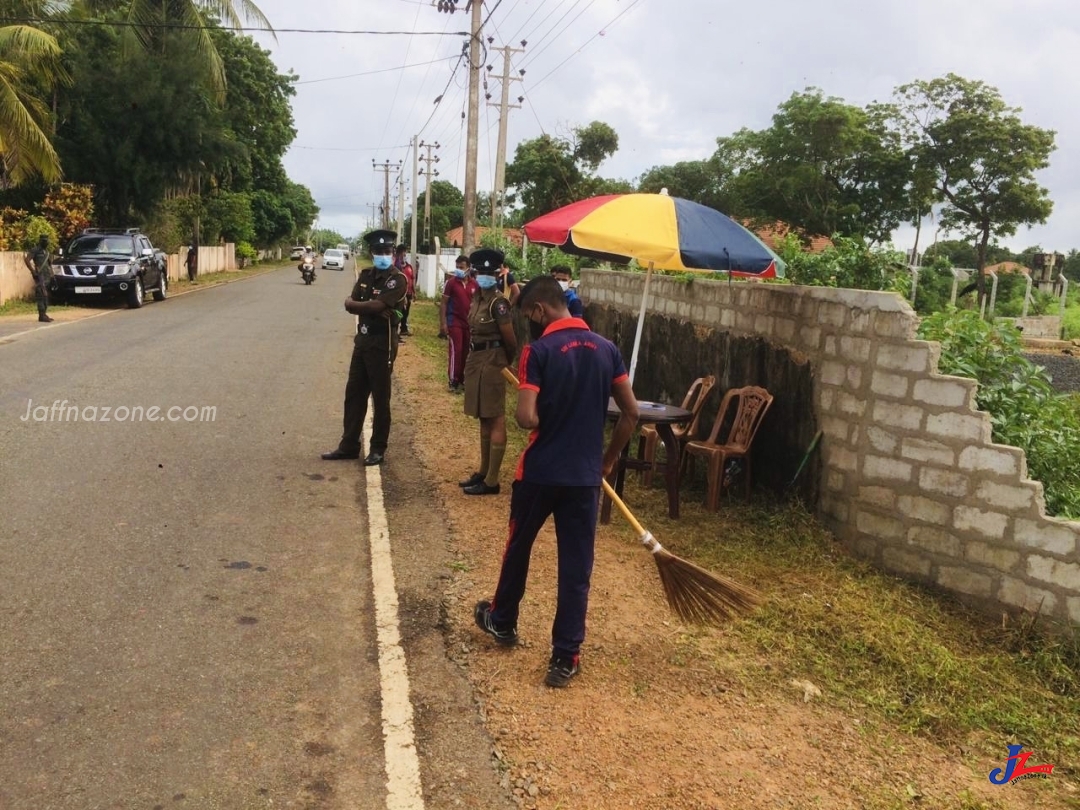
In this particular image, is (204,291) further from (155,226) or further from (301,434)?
(301,434)

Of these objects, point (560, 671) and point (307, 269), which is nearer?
point (560, 671)

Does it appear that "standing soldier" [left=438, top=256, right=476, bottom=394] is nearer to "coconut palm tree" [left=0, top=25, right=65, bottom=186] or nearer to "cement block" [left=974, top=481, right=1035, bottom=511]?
"cement block" [left=974, top=481, right=1035, bottom=511]

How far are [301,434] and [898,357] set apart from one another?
5.35 meters

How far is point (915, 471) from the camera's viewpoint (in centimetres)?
518

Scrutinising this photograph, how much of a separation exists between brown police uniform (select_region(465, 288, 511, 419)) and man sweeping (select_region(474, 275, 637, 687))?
113 inches

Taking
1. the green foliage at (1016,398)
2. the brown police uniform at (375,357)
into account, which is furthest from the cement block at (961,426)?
the brown police uniform at (375,357)

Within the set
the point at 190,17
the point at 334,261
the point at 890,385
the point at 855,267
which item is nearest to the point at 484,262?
the point at 855,267

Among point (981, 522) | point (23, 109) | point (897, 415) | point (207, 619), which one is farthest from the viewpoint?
point (23, 109)

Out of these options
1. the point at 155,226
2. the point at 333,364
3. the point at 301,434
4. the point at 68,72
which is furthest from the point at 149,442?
the point at 155,226

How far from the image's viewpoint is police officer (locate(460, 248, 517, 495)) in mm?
6871

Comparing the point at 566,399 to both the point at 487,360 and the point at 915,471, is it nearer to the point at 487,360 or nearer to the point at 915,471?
the point at 915,471

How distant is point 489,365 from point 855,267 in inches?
116

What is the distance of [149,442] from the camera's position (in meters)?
7.74

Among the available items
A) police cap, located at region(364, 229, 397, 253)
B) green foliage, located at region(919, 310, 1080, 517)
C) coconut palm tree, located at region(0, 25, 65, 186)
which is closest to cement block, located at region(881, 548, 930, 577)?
green foliage, located at region(919, 310, 1080, 517)
